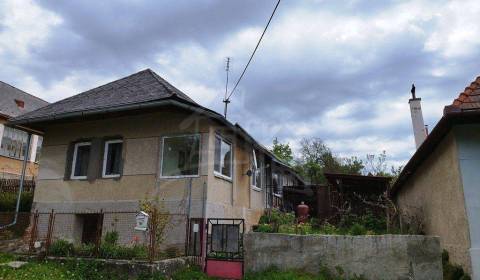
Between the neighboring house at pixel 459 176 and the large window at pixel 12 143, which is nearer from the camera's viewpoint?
the neighboring house at pixel 459 176

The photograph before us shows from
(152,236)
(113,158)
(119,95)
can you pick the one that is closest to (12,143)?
(113,158)

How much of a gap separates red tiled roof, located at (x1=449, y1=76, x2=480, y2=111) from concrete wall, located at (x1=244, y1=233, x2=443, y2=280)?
2648 millimetres

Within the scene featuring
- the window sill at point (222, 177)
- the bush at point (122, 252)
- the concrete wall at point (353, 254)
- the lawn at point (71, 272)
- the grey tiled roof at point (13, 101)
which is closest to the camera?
the lawn at point (71, 272)

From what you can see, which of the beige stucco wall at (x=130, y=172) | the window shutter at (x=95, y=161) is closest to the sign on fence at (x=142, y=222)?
the beige stucco wall at (x=130, y=172)

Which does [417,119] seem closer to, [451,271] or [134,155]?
[451,271]

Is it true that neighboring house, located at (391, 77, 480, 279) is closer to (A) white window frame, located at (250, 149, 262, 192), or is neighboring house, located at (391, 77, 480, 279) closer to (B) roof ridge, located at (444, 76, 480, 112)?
(B) roof ridge, located at (444, 76, 480, 112)

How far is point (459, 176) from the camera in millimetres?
6230

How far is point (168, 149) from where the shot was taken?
32.4 feet

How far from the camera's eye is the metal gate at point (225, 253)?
7.73m

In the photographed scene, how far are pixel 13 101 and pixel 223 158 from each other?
16.8 meters

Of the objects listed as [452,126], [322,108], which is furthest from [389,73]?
[322,108]

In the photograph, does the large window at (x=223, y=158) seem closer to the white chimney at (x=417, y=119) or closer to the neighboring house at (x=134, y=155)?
the neighboring house at (x=134, y=155)

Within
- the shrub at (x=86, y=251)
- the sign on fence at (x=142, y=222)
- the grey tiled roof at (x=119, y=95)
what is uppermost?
the grey tiled roof at (x=119, y=95)

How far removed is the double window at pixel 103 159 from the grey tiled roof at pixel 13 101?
10313 millimetres
